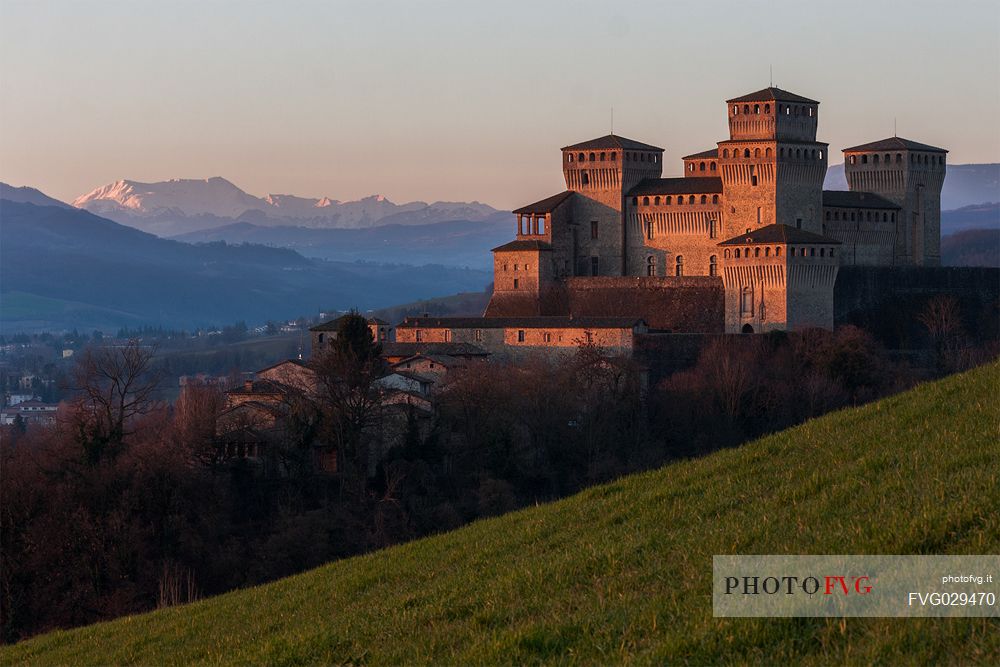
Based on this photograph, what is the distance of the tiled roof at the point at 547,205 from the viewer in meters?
64.5

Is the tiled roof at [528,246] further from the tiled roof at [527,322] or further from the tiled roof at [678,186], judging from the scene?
the tiled roof at [678,186]

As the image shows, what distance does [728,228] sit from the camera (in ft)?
203

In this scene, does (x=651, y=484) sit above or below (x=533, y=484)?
above

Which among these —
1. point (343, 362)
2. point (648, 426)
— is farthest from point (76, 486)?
point (648, 426)

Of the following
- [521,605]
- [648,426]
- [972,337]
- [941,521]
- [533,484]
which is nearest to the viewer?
[941,521]

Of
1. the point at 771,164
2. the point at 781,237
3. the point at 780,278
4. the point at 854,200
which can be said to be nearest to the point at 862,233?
the point at 854,200

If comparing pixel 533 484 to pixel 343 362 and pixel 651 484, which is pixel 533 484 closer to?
pixel 343 362

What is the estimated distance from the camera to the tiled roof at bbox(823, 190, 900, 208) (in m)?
62.7

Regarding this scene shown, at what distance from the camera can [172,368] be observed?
493ft

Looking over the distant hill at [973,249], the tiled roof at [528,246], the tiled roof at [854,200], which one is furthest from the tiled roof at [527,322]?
the distant hill at [973,249]

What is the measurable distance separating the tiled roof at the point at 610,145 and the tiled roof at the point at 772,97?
501 centimetres

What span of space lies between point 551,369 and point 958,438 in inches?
1693

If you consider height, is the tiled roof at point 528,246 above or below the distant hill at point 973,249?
below

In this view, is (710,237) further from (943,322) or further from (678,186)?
(943,322)
